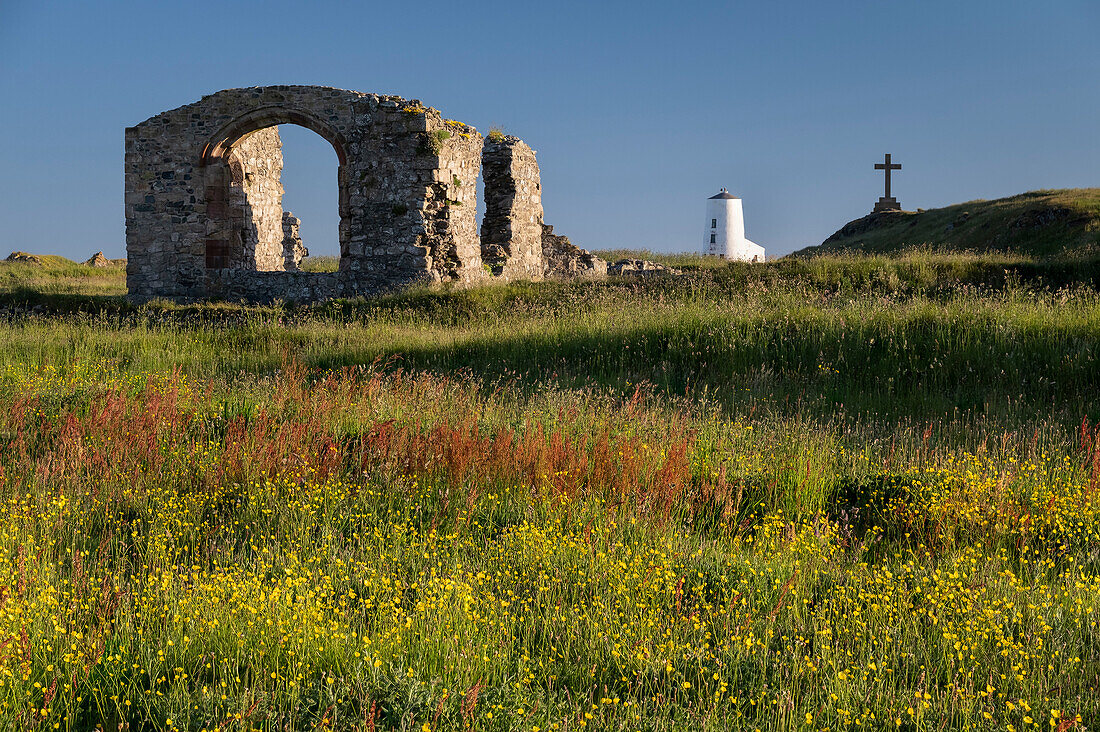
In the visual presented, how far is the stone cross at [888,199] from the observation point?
36.9 meters

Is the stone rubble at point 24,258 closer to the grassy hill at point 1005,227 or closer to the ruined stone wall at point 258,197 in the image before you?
the ruined stone wall at point 258,197

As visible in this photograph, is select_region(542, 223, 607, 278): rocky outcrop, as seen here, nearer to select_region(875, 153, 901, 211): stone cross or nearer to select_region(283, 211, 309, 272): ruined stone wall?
select_region(283, 211, 309, 272): ruined stone wall

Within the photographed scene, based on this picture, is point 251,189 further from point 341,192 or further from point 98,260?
point 98,260

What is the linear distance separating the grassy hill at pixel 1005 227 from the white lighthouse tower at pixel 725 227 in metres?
10.5

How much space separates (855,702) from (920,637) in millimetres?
571

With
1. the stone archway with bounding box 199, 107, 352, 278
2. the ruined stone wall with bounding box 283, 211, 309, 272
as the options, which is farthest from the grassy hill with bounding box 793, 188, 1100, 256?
the ruined stone wall with bounding box 283, 211, 309, 272

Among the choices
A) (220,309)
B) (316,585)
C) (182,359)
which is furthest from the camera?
(220,309)

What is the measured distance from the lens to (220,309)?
664 inches

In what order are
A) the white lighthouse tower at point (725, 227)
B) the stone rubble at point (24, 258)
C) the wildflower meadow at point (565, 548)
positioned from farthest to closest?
the white lighthouse tower at point (725, 227)
the stone rubble at point (24, 258)
the wildflower meadow at point (565, 548)

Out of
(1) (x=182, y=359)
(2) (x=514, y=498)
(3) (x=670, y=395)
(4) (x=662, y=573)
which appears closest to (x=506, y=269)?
(1) (x=182, y=359)

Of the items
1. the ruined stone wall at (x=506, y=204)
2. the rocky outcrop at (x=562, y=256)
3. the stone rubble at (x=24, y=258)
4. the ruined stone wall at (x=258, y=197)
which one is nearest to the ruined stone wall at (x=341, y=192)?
the ruined stone wall at (x=258, y=197)

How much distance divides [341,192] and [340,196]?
9 cm

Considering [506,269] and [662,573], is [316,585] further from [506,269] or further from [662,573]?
[506,269]

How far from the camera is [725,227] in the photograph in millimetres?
45375
